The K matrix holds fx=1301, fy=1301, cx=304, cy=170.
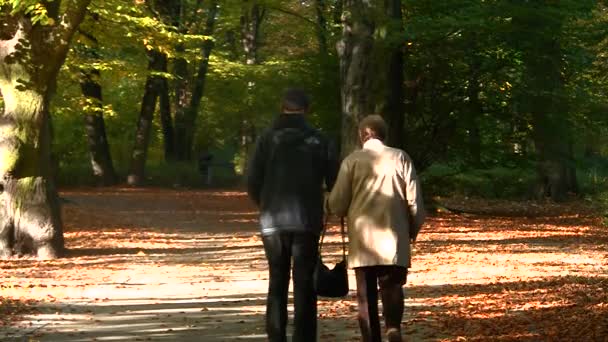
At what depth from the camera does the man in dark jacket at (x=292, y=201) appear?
908cm

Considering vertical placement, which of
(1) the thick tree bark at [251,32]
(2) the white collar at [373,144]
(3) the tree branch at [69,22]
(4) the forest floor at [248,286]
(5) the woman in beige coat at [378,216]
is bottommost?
(4) the forest floor at [248,286]

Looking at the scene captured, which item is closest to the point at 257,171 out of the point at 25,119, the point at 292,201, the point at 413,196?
the point at 292,201

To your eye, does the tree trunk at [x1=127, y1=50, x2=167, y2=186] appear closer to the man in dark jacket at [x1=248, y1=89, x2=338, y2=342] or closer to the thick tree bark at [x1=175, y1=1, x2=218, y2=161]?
the thick tree bark at [x1=175, y1=1, x2=218, y2=161]

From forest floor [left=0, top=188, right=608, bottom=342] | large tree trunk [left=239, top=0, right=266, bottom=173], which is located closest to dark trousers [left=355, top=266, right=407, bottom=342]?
forest floor [left=0, top=188, right=608, bottom=342]

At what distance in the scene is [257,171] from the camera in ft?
30.5

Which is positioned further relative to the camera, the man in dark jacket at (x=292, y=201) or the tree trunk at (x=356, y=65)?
the tree trunk at (x=356, y=65)

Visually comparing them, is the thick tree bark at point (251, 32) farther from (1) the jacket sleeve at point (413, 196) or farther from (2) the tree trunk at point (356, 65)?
(1) the jacket sleeve at point (413, 196)

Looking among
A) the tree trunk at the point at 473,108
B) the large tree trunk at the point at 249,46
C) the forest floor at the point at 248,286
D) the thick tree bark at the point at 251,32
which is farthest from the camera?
the thick tree bark at the point at 251,32

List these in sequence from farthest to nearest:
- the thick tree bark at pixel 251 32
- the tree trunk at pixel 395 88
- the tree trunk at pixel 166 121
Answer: the tree trunk at pixel 166 121 < the thick tree bark at pixel 251 32 < the tree trunk at pixel 395 88

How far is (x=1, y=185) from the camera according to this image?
19438mm

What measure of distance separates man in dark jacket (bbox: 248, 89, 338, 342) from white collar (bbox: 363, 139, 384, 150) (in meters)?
0.24

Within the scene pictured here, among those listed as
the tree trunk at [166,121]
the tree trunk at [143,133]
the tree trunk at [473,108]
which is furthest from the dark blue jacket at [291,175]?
the tree trunk at [166,121]

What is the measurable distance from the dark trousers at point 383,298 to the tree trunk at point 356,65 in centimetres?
1798

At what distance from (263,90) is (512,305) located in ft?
95.8
